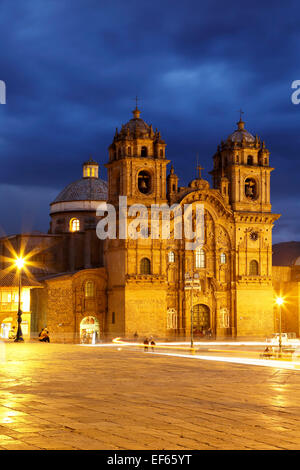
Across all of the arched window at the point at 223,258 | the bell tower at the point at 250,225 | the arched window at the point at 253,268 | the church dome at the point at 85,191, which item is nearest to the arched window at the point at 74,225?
the church dome at the point at 85,191

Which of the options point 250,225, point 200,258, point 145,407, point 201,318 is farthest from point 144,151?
point 145,407

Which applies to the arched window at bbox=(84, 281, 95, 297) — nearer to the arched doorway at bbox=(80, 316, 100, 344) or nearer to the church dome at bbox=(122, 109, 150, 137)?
the arched doorway at bbox=(80, 316, 100, 344)

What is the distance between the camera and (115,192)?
5825cm

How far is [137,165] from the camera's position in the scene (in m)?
57.1

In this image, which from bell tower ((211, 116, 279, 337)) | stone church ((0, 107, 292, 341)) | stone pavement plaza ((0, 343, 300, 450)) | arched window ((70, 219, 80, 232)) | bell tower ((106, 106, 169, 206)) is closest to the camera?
stone pavement plaza ((0, 343, 300, 450))

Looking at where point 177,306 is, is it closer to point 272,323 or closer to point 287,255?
point 272,323

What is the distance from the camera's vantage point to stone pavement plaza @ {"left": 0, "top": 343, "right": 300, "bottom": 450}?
8922 mm

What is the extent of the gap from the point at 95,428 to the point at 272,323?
53.0 meters

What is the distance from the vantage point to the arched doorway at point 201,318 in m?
59.3

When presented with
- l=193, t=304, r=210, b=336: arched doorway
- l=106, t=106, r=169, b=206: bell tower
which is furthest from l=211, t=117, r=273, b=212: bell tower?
l=193, t=304, r=210, b=336: arched doorway

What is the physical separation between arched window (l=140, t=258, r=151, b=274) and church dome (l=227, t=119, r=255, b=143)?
1503 cm

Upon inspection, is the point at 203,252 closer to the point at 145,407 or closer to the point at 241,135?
the point at 241,135

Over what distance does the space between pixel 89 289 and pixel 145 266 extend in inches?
207

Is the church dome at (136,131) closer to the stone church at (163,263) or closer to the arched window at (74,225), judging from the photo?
the stone church at (163,263)
